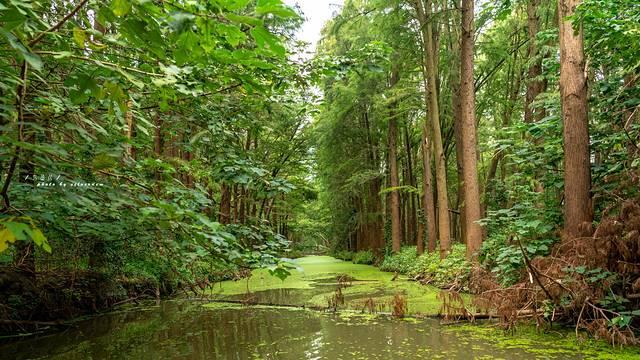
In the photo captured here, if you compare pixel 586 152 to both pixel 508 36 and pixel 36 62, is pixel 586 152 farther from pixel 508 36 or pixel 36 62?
pixel 508 36

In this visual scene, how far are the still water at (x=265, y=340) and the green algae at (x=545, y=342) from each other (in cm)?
3

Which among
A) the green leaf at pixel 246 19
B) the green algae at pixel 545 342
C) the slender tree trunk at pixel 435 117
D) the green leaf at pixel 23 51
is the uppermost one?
the slender tree trunk at pixel 435 117

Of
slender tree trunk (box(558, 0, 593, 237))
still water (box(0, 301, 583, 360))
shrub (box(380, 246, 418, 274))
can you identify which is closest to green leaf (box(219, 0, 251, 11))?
still water (box(0, 301, 583, 360))

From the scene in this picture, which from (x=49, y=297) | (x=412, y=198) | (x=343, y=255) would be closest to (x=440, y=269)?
(x=49, y=297)

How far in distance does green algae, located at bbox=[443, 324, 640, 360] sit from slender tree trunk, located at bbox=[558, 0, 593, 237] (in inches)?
51.9

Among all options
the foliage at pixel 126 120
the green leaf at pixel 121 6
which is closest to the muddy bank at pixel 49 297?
the foliage at pixel 126 120

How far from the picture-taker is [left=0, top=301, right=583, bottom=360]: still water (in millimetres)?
4023

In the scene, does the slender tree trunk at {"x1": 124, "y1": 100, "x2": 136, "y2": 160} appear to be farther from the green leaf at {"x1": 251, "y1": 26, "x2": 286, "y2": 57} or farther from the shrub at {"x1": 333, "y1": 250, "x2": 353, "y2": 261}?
the shrub at {"x1": 333, "y1": 250, "x2": 353, "y2": 261}

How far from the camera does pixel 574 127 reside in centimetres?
536

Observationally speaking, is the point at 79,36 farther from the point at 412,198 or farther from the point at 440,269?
the point at 412,198

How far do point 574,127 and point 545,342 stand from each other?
9.41 feet

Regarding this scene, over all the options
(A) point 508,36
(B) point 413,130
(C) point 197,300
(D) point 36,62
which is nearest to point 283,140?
(B) point 413,130

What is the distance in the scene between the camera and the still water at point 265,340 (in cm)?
402

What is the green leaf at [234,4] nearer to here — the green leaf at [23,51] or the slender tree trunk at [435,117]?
the green leaf at [23,51]
